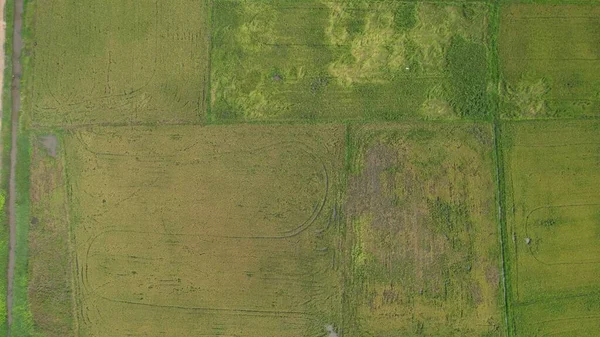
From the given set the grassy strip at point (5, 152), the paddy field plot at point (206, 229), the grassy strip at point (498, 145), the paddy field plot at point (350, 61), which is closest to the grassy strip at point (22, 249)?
the grassy strip at point (5, 152)

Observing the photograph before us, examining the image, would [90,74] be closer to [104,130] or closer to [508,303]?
[104,130]

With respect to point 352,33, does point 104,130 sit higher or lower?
lower

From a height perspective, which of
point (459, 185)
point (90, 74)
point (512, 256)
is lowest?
point (512, 256)

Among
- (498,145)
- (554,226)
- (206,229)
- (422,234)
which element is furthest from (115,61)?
(554,226)

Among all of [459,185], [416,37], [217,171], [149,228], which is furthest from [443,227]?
[149,228]

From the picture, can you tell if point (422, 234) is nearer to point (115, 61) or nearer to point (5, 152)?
point (115, 61)

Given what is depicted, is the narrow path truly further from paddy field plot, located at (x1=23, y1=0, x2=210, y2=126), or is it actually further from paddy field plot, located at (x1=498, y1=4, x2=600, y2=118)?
paddy field plot, located at (x1=498, y1=4, x2=600, y2=118)

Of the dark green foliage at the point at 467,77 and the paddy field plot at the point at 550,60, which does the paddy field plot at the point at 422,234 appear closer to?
the dark green foliage at the point at 467,77
